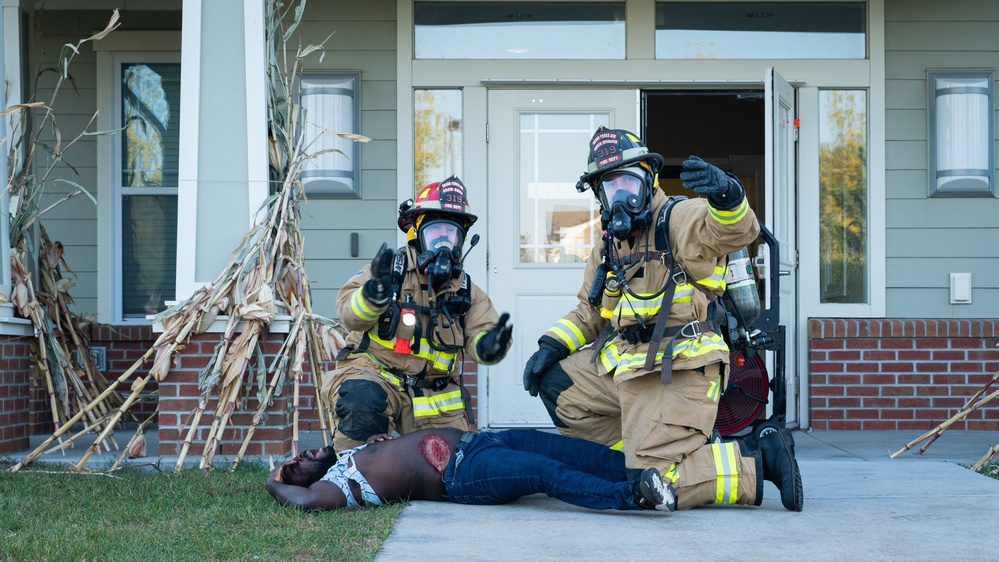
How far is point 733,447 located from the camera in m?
4.43

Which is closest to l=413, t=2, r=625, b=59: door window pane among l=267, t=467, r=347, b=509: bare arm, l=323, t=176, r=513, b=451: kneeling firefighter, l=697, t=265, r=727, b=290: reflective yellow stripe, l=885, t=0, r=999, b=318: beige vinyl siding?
l=885, t=0, r=999, b=318: beige vinyl siding

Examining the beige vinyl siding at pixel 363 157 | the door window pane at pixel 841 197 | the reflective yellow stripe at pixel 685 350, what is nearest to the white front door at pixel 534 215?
the beige vinyl siding at pixel 363 157

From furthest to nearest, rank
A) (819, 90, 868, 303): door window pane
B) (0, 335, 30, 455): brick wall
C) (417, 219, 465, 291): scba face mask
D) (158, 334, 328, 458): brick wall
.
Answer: (819, 90, 868, 303): door window pane, (0, 335, 30, 455): brick wall, (158, 334, 328, 458): brick wall, (417, 219, 465, 291): scba face mask

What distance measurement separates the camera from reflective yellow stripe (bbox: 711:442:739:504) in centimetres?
441

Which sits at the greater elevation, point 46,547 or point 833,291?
point 833,291

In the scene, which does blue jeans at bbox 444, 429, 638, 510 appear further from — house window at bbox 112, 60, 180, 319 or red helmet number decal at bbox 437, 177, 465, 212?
house window at bbox 112, 60, 180, 319

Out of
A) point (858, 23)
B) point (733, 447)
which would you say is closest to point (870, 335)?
point (858, 23)

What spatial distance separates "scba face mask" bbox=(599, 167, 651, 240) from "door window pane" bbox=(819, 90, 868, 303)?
346cm

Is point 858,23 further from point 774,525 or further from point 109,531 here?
point 109,531

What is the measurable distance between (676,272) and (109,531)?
2443 mm

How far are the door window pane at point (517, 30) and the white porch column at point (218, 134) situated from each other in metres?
1.87

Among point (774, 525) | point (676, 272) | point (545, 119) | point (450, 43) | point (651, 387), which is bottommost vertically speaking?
point (774, 525)

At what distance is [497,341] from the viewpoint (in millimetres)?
4902

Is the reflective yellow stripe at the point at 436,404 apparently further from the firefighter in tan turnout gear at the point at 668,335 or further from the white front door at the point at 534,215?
the white front door at the point at 534,215
